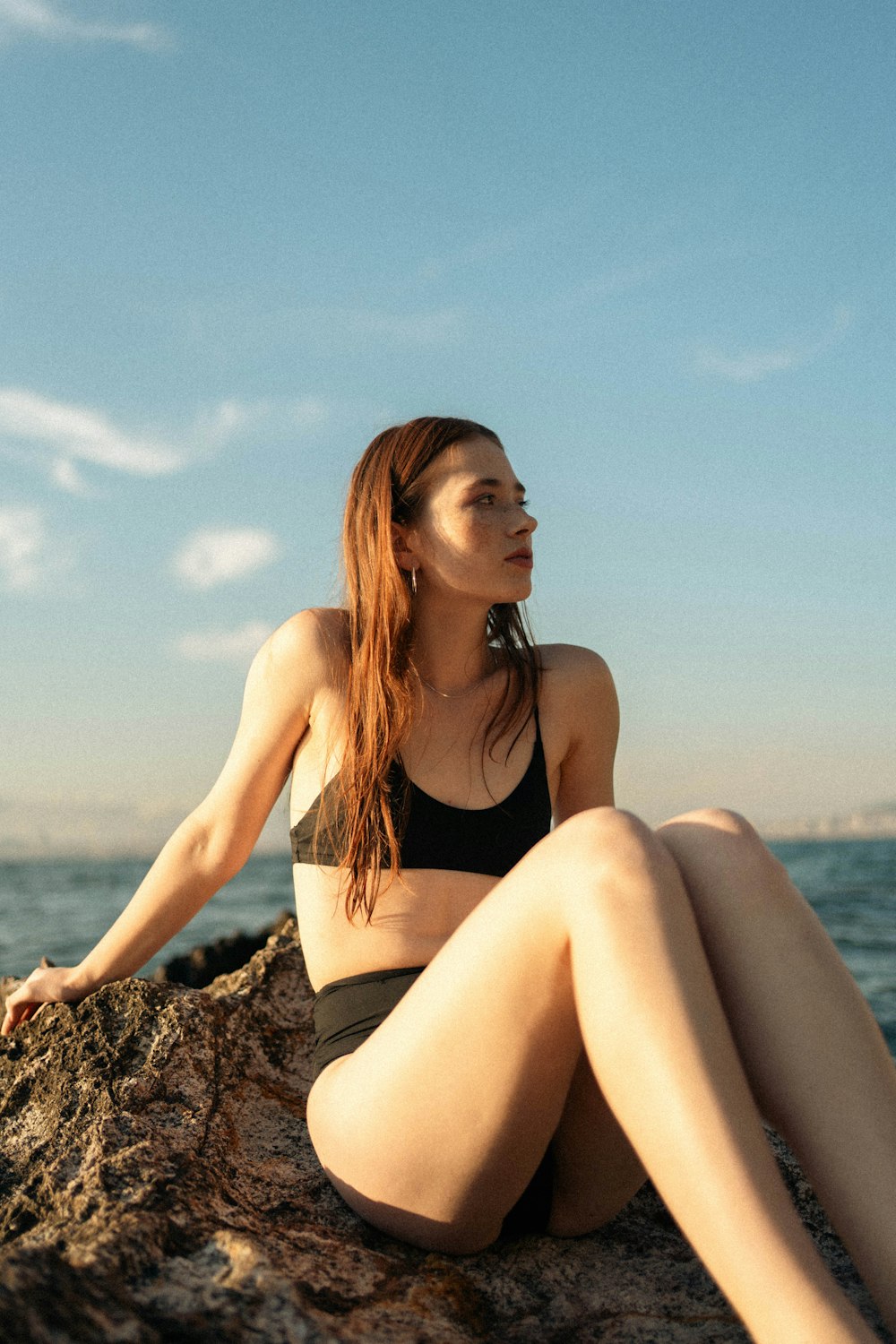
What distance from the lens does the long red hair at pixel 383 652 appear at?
2768 millimetres

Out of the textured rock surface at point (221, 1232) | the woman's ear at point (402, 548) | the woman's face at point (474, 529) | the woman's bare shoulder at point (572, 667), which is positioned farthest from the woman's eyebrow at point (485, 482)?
the textured rock surface at point (221, 1232)

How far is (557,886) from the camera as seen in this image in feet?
6.33

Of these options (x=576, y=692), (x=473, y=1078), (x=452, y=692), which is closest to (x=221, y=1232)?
(x=473, y=1078)

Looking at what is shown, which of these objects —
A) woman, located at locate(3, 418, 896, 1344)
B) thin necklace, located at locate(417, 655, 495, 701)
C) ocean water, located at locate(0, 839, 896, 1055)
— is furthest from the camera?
ocean water, located at locate(0, 839, 896, 1055)

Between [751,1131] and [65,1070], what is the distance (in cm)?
167

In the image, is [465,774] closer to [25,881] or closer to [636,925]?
[636,925]

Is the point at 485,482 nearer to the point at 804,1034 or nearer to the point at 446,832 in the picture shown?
the point at 446,832

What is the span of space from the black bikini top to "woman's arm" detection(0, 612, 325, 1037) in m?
0.17

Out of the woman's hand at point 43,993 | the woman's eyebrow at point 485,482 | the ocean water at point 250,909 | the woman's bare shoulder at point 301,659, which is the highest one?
the woman's eyebrow at point 485,482

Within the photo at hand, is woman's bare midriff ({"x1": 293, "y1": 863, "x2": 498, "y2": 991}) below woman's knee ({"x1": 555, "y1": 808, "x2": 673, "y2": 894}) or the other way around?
below

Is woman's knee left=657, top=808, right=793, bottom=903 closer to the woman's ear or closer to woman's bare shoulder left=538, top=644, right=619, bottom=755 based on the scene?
woman's bare shoulder left=538, top=644, right=619, bottom=755

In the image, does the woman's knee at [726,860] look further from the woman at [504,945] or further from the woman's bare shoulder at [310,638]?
the woman's bare shoulder at [310,638]

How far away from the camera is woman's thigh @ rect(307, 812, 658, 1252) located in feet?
6.40

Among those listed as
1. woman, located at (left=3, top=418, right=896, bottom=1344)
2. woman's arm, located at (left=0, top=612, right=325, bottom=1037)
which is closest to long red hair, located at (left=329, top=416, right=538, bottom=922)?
woman, located at (left=3, top=418, right=896, bottom=1344)
